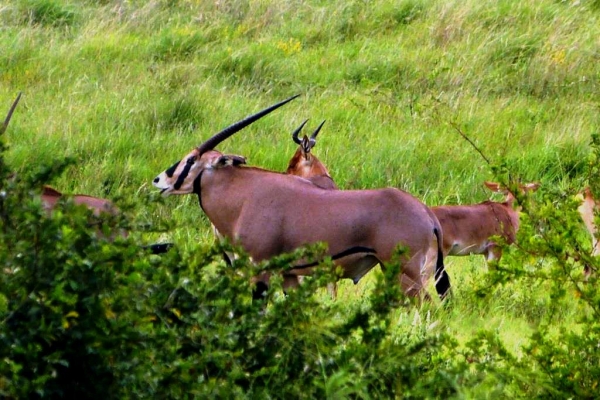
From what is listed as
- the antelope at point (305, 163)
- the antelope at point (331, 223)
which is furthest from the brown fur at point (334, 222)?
the antelope at point (305, 163)

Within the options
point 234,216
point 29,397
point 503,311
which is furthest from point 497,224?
point 29,397

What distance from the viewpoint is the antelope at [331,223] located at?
278 inches

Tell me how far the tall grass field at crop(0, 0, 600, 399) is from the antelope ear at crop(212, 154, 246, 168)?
0.62m

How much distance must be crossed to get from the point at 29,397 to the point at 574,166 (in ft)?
25.6

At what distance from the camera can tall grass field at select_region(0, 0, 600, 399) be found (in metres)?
3.58

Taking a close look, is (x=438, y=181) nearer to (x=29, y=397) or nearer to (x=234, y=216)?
(x=234, y=216)

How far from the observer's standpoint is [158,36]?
1276cm

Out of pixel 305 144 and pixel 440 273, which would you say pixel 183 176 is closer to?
pixel 440 273

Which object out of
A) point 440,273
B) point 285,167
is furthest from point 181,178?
point 285,167

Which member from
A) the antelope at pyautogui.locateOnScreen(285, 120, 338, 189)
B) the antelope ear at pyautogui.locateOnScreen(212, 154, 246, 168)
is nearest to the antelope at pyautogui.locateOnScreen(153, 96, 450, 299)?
the antelope ear at pyautogui.locateOnScreen(212, 154, 246, 168)

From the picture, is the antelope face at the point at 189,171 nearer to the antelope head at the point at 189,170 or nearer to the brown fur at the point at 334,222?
the antelope head at the point at 189,170

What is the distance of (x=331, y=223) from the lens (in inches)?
279

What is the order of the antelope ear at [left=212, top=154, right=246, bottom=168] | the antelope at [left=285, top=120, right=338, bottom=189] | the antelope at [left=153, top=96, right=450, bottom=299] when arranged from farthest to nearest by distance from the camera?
the antelope at [left=285, top=120, right=338, bottom=189], the antelope ear at [left=212, top=154, right=246, bottom=168], the antelope at [left=153, top=96, right=450, bottom=299]

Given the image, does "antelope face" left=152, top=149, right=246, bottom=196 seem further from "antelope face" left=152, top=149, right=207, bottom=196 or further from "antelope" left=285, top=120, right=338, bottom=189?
"antelope" left=285, top=120, right=338, bottom=189
